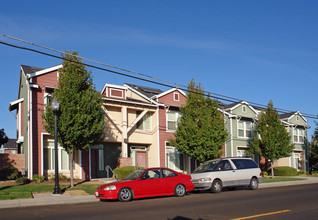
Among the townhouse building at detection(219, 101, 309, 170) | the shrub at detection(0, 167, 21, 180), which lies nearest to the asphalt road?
the shrub at detection(0, 167, 21, 180)

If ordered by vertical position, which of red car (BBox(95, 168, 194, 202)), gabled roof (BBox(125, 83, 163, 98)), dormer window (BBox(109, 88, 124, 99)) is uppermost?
gabled roof (BBox(125, 83, 163, 98))

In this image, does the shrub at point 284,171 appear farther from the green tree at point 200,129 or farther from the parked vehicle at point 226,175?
the parked vehicle at point 226,175

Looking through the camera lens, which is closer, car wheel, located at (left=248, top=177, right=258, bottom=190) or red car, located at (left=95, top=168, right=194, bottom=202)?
red car, located at (left=95, top=168, right=194, bottom=202)

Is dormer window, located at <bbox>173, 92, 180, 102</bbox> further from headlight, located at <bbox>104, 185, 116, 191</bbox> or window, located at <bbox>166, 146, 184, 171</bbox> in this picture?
headlight, located at <bbox>104, 185, 116, 191</bbox>

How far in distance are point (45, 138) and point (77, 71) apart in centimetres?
578

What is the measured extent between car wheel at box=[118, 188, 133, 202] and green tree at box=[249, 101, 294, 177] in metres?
20.9

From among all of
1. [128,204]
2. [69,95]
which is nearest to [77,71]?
[69,95]

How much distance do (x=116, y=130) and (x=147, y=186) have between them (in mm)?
12446

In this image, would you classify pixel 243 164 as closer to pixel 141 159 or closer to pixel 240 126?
pixel 141 159

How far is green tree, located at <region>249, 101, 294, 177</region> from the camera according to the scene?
32219 millimetres

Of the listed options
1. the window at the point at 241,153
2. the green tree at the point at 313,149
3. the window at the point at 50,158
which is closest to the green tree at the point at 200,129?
the window at the point at 50,158

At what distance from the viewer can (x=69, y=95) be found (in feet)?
64.7

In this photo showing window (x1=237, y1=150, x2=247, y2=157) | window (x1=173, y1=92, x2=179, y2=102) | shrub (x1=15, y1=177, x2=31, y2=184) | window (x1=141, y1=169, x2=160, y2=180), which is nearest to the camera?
window (x1=141, y1=169, x2=160, y2=180)

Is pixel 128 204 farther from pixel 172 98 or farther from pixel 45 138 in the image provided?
pixel 172 98
